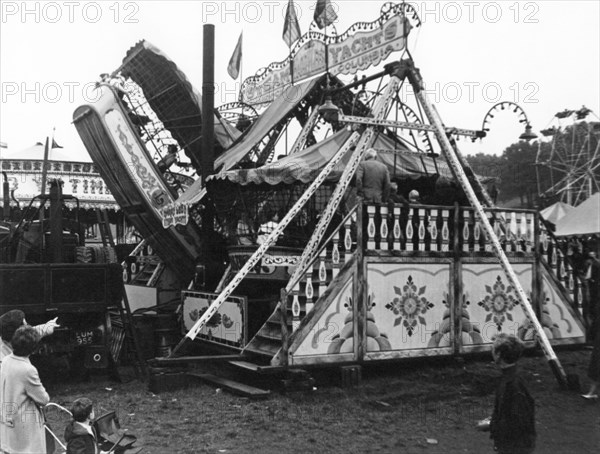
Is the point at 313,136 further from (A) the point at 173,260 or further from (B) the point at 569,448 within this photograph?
(B) the point at 569,448

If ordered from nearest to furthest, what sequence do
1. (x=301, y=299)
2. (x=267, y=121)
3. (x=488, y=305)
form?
(x=301, y=299), (x=488, y=305), (x=267, y=121)

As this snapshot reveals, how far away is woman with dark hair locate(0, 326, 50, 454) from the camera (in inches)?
183

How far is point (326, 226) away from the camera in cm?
1052

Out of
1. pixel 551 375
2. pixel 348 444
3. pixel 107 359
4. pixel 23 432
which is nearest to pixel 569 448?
pixel 348 444

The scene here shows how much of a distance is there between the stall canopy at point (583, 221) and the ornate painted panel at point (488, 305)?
16.5 ft

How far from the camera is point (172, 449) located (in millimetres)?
6695

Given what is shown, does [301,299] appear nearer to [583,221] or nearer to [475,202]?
[475,202]

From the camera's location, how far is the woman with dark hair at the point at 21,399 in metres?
4.64

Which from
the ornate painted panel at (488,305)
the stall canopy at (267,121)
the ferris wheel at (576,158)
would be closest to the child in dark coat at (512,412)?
the ornate painted panel at (488,305)

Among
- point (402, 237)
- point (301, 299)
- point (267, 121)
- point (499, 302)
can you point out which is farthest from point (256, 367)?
point (267, 121)

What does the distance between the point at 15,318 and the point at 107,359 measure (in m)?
4.89

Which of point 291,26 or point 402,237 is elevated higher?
point 291,26

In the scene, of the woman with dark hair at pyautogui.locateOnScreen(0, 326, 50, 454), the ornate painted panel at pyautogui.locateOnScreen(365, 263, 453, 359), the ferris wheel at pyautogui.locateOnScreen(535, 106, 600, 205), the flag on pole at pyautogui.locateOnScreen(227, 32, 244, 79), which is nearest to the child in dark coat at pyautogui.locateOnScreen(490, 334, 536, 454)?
the woman with dark hair at pyautogui.locateOnScreen(0, 326, 50, 454)

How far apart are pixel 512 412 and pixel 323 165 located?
706cm
